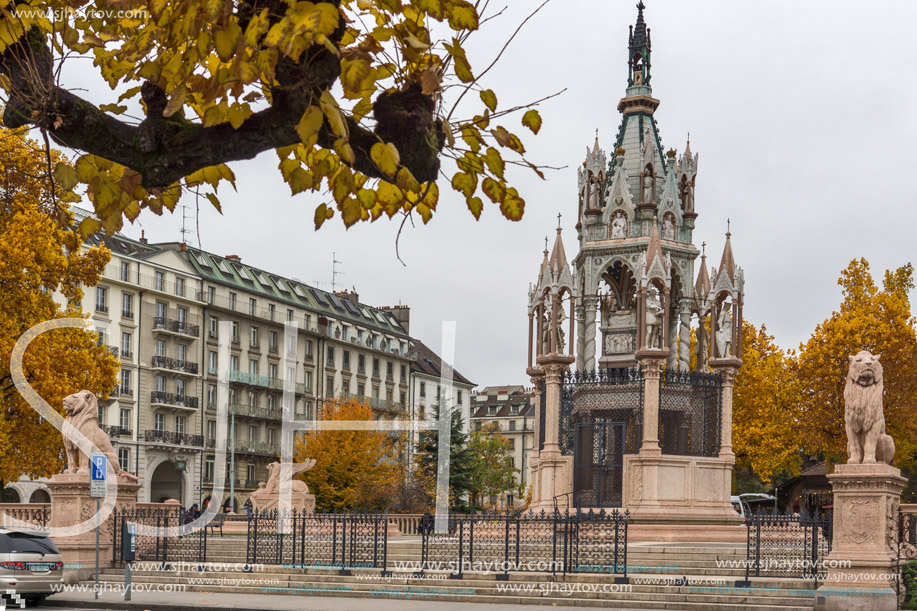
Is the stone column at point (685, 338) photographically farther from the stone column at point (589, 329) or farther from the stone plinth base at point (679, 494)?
the stone plinth base at point (679, 494)

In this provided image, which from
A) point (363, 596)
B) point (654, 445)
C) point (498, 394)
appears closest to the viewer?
point (363, 596)

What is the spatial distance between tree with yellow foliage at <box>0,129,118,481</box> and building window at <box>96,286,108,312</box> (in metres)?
32.6

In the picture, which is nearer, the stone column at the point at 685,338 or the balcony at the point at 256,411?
the stone column at the point at 685,338

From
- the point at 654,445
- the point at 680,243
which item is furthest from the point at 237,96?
the point at 680,243

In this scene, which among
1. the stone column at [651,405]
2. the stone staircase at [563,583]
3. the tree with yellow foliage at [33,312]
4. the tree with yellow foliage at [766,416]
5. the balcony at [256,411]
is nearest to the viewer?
the stone staircase at [563,583]

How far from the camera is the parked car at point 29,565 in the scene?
18344 millimetres

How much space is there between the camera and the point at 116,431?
6188cm

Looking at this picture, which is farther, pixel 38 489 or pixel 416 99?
pixel 38 489

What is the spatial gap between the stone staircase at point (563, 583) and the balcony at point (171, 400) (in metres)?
42.5

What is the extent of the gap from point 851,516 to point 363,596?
27.5 ft

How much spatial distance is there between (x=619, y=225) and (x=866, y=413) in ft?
39.8

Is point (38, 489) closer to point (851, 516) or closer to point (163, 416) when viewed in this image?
point (163, 416)

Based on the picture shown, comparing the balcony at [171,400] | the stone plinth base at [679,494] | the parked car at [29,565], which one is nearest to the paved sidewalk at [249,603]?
the parked car at [29,565]

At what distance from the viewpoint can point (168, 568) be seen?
77.7 ft
